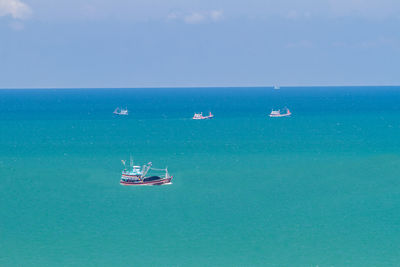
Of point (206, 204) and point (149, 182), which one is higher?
point (149, 182)

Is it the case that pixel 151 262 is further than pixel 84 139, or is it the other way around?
pixel 84 139

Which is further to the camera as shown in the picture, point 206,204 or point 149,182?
point 149,182

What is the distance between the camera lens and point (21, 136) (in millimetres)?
140625

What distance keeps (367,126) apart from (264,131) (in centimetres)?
3516

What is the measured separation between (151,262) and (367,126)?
409 ft

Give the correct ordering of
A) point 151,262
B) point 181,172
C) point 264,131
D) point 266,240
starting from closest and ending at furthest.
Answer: point 151,262
point 266,240
point 181,172
point 264,131

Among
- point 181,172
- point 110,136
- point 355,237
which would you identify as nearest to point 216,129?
point 110,136

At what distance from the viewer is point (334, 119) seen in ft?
627

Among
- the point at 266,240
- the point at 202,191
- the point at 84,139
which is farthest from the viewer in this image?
the point at 84,139

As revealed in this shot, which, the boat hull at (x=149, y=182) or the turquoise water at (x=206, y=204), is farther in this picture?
the boat hull at (x=149, y=182)

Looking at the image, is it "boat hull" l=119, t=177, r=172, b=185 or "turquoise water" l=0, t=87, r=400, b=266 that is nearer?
"turquoise water" l=0, t=87, r=400, b=266

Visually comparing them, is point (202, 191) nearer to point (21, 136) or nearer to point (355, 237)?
point (355, 237)

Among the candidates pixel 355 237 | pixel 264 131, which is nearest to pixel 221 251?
pixel 355 237

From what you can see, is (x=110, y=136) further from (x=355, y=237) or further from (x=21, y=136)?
(x=355, y=237)
